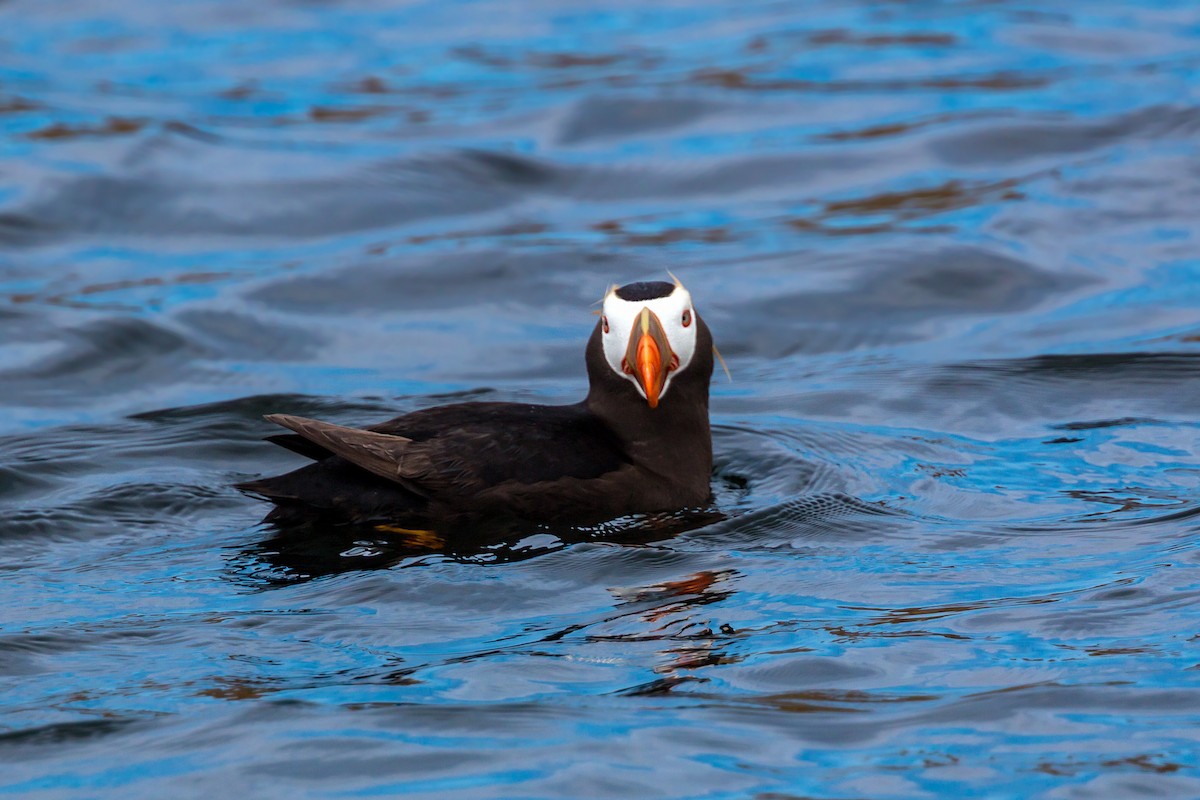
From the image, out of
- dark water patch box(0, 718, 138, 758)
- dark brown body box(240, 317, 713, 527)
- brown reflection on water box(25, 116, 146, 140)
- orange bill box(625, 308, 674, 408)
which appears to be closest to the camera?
dark water patch box(0, 718, 138, 758)

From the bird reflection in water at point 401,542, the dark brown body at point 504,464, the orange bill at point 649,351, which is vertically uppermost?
the orange bill at point 649,351

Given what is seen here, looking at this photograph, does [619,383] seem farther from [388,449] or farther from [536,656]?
[536,656]

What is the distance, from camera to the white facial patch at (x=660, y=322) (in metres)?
5.72

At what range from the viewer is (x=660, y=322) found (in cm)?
572

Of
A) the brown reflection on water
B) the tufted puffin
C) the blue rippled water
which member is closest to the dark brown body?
the tufted puffin

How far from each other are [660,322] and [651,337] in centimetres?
7

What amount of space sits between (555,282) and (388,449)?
12.4 ft

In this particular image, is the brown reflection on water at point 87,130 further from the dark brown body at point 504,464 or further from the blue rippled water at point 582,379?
the dark brown body at point 504,464

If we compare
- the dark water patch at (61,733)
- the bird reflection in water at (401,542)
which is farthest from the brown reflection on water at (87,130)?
the dark water patch at (61,733)

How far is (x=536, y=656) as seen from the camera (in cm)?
458

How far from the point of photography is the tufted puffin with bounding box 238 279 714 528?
549 cm

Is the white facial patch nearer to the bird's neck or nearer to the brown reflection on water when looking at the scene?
the bird's neck

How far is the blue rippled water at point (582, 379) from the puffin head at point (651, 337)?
504mm

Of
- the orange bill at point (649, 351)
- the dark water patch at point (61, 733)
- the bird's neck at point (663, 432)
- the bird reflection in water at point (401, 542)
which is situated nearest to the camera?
the dark water patch at point (61, 733)
